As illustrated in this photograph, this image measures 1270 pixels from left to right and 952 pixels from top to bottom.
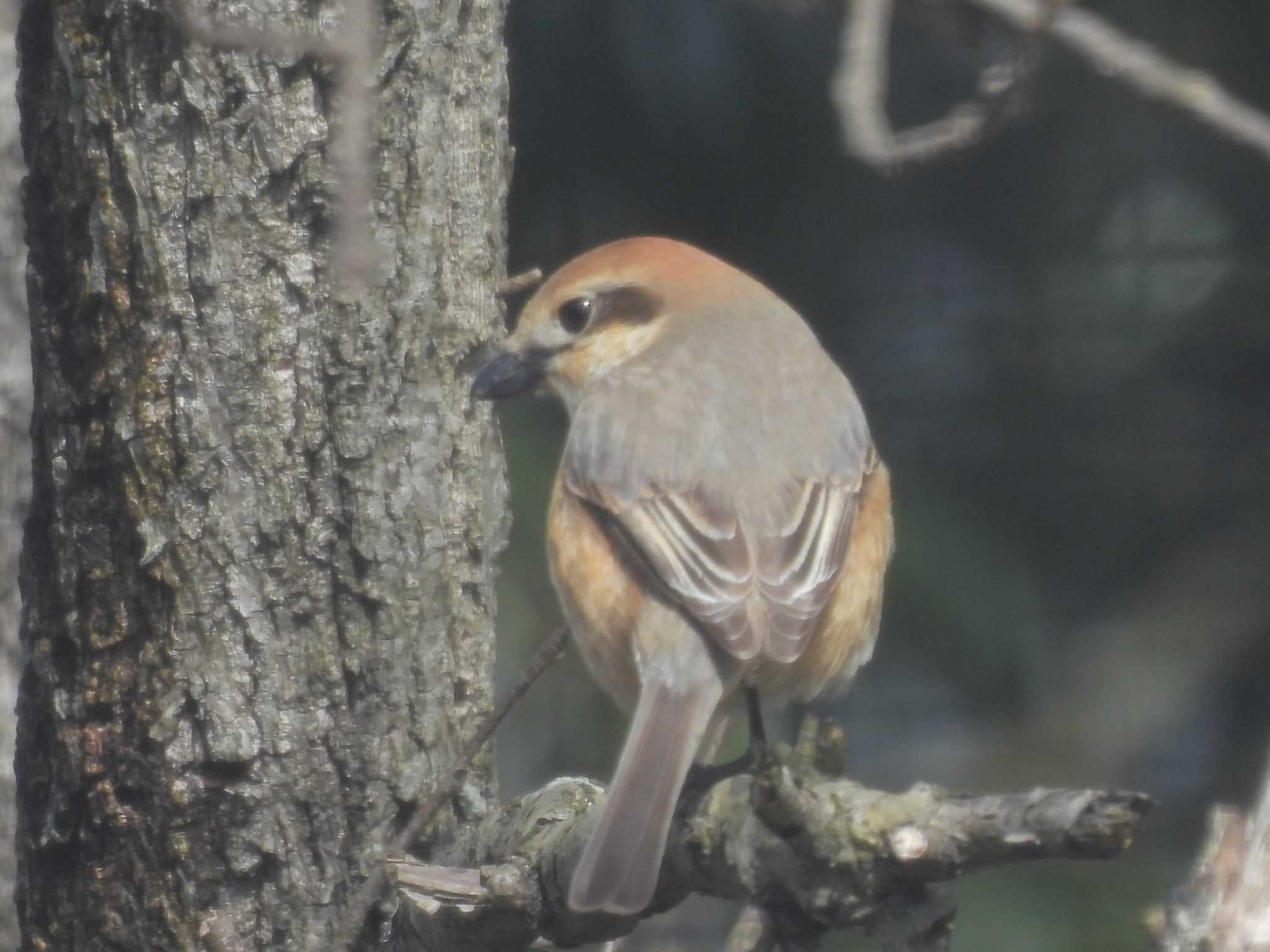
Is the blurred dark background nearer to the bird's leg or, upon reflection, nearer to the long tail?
the bird's leg

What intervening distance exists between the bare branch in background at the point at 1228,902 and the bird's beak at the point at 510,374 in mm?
1556

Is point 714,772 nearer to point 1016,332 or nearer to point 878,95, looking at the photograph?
point 878,95

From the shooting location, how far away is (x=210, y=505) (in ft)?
9.30

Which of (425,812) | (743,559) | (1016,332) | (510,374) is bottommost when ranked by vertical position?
(425,812)

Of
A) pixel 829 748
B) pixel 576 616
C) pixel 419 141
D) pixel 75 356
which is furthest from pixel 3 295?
pixel 829 748

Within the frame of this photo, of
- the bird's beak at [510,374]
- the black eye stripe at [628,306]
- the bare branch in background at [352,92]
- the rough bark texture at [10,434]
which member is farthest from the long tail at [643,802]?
the rough bark texture at [10,434]

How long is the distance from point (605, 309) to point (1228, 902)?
1.95 m

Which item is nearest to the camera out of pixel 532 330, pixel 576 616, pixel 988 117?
pixel 988 117

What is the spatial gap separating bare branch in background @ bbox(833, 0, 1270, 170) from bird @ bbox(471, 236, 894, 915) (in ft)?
2.80

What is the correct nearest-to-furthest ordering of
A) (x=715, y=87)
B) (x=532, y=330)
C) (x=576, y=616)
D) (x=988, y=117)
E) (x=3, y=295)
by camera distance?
(x=988, y=117)
(x=576, y=616)
(x=532, y=330)
(x=3, y=295)
(x=715, y=87)

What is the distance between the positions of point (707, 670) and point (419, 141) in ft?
3.27

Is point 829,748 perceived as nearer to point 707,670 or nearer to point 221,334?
point 707,670

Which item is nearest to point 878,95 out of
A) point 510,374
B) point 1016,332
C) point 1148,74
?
point 1148,74

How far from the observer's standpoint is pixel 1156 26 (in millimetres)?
5379
